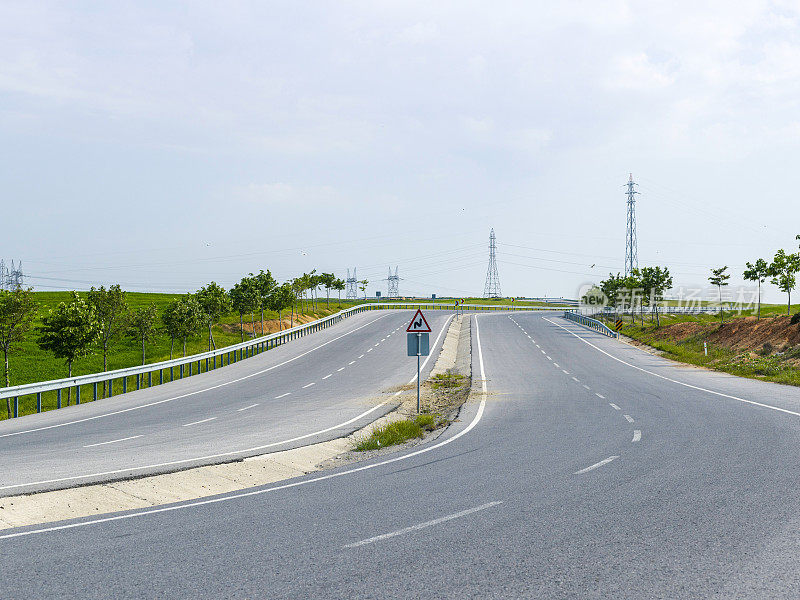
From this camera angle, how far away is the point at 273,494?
8547mm

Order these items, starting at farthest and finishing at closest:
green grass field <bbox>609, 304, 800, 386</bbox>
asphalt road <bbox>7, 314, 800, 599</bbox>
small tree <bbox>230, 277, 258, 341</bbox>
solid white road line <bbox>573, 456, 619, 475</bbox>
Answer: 1. small tree <bbox>230, 277, 258, 341</bbox>
2. green grass field <bbox>609, 304, 800, 386</bbox>
3. solid white road line <bbox>573, 456, 619, 475</bbox>
4. asphalt road <bbox>7, 314, 800, 599</bbox>

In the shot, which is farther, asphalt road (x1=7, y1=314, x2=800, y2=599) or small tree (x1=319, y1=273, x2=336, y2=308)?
small tree (x1=319, y1=273, x2=336, y2=308)

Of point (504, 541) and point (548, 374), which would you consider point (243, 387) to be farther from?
point (504, 541)

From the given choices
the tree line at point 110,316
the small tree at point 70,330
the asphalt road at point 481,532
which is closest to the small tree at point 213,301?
the tree line at point 110,316

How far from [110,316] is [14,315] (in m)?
8.96

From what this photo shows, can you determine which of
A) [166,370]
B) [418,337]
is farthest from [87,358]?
[418,337]

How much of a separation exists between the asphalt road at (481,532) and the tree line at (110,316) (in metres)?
20.9

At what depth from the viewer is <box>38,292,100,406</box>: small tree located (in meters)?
30.1

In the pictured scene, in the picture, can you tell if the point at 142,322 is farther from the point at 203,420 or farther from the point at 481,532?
the point at 481,532

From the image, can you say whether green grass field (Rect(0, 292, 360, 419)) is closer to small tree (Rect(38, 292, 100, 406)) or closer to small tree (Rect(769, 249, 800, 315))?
small tree (Rect(38, 292, 100, 406))

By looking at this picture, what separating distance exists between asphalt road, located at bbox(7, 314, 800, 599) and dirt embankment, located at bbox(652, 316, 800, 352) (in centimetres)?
2390

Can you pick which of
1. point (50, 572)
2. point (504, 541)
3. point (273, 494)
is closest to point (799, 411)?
point (504, 541)

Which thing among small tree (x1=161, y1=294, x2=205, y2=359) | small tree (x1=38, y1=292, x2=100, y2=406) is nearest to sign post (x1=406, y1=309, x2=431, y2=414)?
small tree (x1=38, y1=292, x2=100, y2=406)

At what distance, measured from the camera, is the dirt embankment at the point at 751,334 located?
3228cm
